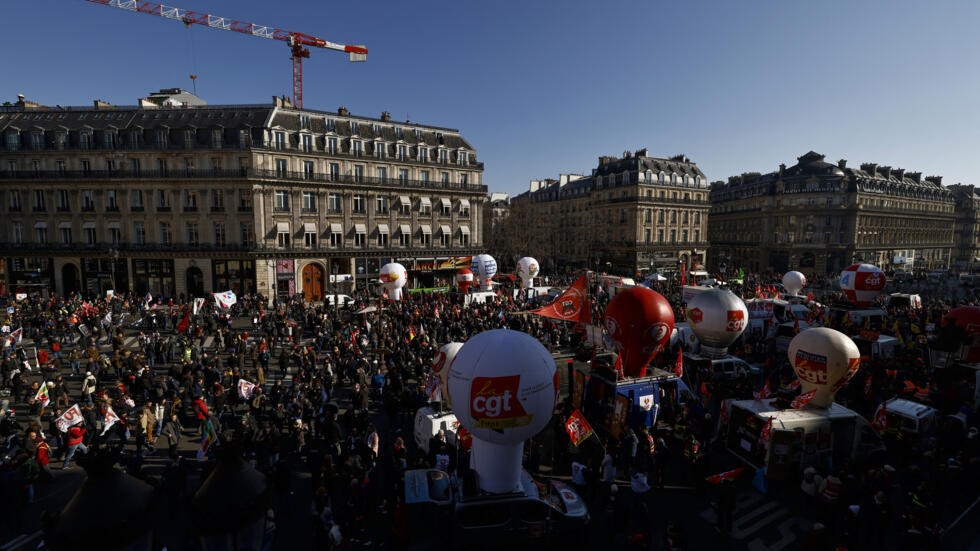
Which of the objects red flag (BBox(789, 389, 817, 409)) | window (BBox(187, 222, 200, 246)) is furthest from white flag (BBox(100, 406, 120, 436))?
window (BBox(187, 222, 200, 246))

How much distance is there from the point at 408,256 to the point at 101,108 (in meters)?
30.6

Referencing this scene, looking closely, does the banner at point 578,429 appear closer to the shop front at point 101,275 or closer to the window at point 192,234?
the window at point 192,234

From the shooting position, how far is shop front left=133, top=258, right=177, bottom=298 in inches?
1577

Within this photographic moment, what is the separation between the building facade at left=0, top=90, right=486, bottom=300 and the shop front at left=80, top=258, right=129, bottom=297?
0.31 feet

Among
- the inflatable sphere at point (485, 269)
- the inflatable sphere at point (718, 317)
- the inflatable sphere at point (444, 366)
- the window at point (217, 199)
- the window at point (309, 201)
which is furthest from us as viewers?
the window at point (309, 201)

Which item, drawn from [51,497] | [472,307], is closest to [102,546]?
[51,497]

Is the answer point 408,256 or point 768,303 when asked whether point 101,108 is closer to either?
point 408,256

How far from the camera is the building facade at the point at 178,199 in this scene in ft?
128

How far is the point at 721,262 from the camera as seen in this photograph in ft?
249

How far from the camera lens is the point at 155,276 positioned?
132 ft

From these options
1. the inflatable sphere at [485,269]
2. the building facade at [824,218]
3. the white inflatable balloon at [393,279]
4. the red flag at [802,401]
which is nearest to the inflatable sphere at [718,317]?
the red flag at [802,401]

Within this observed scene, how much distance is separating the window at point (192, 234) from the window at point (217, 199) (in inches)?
93.7

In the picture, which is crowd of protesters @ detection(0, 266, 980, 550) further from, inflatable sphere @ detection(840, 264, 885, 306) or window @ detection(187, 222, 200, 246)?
window @ detection(187, 222, 200, 246)

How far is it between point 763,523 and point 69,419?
16808mm
